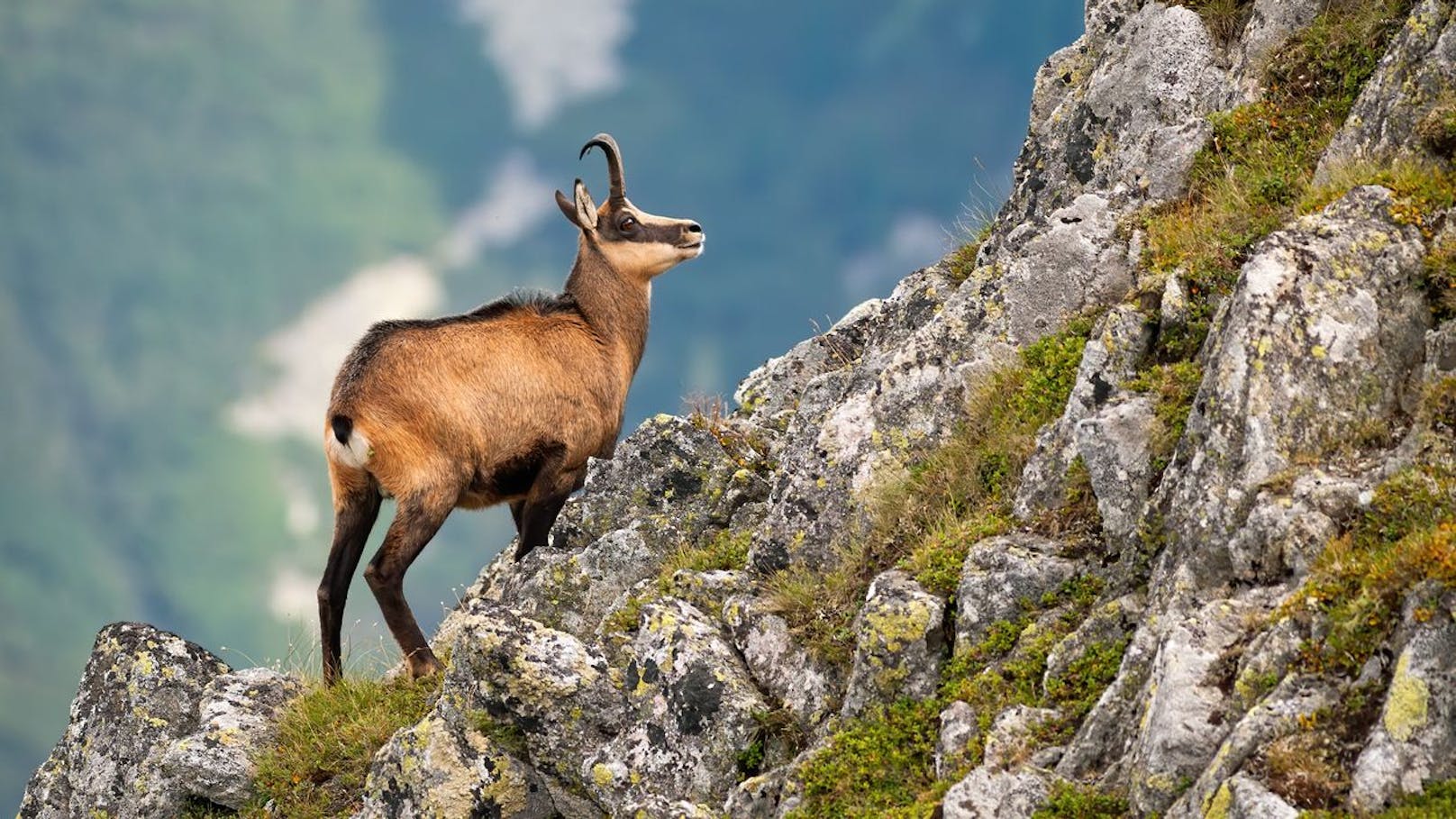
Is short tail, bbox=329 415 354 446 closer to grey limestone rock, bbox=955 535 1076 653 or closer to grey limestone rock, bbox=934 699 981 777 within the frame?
grey limestone rock, bbox=955 535 1076 653

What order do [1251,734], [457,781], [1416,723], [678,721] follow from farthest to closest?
Answer: [457,781] < [678,721] < [1251,734] < [1416,723]

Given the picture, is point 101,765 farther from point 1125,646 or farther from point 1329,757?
point 1329,757

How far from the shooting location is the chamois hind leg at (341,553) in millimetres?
12414

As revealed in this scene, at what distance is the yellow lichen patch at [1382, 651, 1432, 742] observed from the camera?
17.4 ft

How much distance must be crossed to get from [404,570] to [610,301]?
3.99 metres

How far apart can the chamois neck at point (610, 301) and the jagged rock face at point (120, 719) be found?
16.3ft

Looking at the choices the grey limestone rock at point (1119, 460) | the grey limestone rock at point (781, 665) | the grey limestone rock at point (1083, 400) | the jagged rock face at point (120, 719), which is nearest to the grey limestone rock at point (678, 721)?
the grey limestone rock at point (781, 665)

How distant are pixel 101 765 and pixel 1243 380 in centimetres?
1048

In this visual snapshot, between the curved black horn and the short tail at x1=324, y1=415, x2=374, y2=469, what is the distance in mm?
4319

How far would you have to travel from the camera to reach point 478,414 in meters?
12.6

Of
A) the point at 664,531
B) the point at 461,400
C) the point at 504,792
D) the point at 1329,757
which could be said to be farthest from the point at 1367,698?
the point at 461,400

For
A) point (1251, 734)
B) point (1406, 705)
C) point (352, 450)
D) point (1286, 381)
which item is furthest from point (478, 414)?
point (1406, 705)

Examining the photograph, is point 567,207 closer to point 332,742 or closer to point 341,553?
point 341,553

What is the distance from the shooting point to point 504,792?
9523 millimetres
